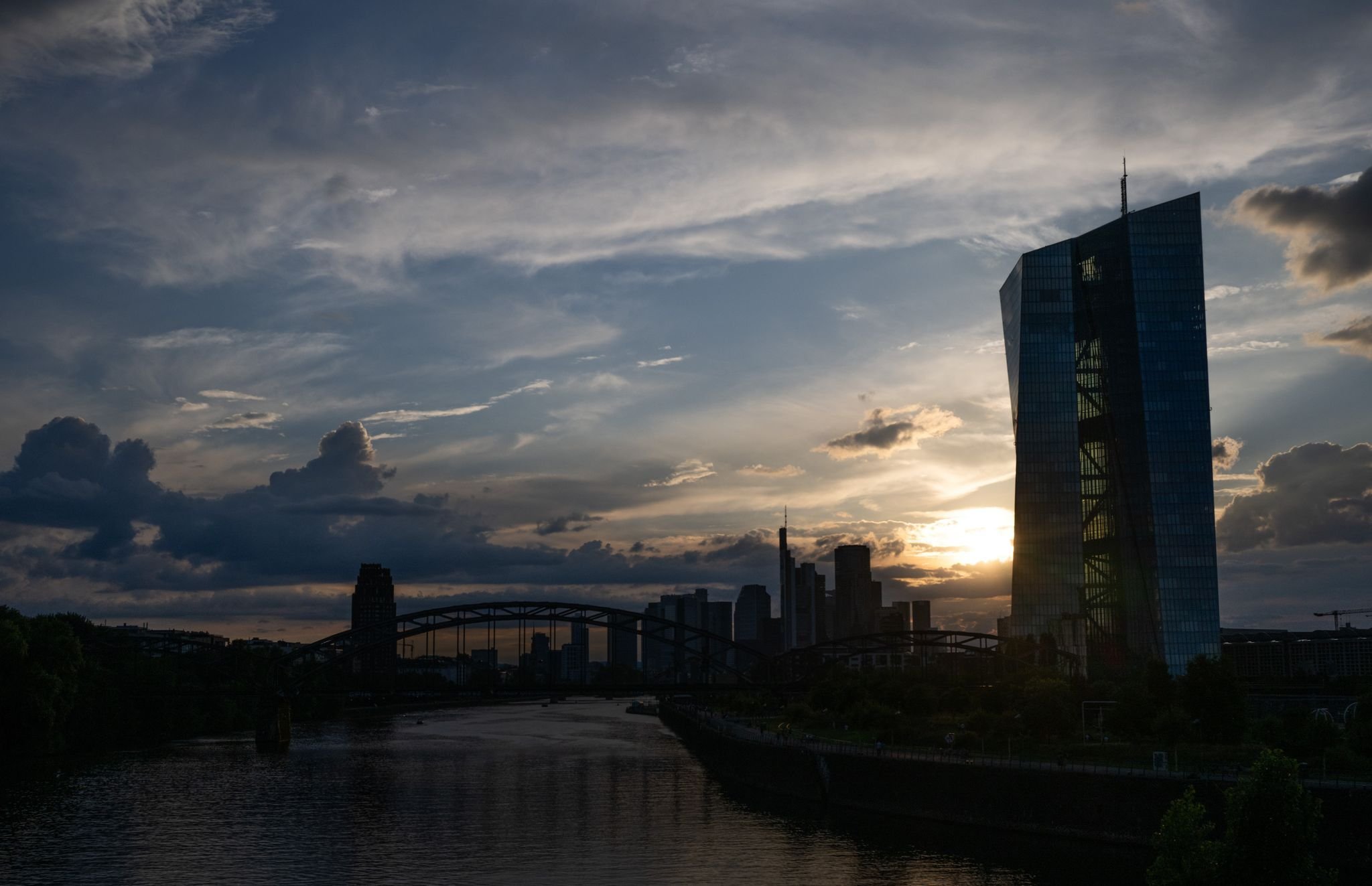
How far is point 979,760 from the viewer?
6856 cm

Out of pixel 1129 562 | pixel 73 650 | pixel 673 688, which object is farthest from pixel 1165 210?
pixel 73 650

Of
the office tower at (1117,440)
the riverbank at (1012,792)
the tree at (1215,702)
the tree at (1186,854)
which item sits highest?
the office tower at (1117,440)

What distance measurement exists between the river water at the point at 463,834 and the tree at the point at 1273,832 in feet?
64.1

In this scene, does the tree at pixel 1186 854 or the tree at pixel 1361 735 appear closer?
the tree at pixel 1186 854

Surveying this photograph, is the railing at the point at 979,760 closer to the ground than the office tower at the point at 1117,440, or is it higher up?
closer to the ground

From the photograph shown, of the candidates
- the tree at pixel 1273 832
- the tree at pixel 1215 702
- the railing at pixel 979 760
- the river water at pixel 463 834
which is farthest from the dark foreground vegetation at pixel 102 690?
the tree at pixel 1273 832

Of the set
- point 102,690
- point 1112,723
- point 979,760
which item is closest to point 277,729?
point 102,690

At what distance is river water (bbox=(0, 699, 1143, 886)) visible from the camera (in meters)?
53.6

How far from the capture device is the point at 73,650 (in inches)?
4257

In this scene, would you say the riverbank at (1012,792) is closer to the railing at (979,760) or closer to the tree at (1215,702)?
the railing at (979,760)

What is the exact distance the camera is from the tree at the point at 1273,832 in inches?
1216

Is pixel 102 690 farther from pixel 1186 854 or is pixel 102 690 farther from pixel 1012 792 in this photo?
pixel 1186 854

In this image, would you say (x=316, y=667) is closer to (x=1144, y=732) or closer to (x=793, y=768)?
(x=793, y=768)

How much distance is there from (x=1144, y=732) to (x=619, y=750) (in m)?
63.8
